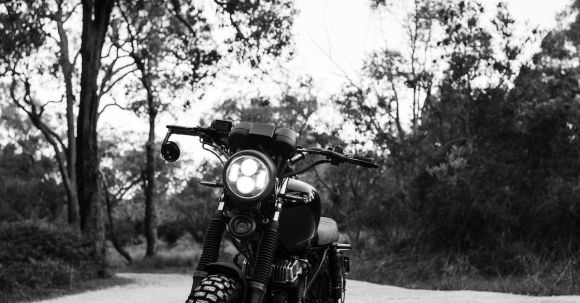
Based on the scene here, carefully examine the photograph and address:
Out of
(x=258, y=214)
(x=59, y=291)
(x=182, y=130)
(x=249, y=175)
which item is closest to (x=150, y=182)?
(x=59, y=291)

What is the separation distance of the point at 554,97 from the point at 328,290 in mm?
8354

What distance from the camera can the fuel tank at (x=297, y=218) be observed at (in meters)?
3.60

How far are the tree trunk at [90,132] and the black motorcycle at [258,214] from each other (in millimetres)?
10760

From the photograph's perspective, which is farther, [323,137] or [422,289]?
[323,137]

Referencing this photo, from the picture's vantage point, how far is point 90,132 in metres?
14.1

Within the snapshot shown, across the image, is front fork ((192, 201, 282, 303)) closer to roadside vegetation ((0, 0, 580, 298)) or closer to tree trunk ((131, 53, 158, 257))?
roadside vegetation ((0, 0, 580, 298))

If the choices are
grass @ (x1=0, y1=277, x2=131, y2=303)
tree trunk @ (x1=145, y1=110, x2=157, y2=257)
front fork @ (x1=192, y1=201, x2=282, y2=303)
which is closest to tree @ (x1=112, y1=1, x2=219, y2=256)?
tree trunk @ (x1=145, y1=110, x2=157, y2=257)

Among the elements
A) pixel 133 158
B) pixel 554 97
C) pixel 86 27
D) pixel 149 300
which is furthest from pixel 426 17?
pixel 133 158

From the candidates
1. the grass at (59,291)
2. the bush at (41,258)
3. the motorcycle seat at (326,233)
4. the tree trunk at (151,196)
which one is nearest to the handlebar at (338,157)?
the motorcycle seat at (326,233)

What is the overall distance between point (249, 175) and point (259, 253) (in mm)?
366

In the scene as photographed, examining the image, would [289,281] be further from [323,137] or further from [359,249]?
[323,137]

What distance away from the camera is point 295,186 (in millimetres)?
3631

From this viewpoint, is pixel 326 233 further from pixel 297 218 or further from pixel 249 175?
pixel 249 175

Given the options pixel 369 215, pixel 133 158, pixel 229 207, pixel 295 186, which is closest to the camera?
pixel 229 207
